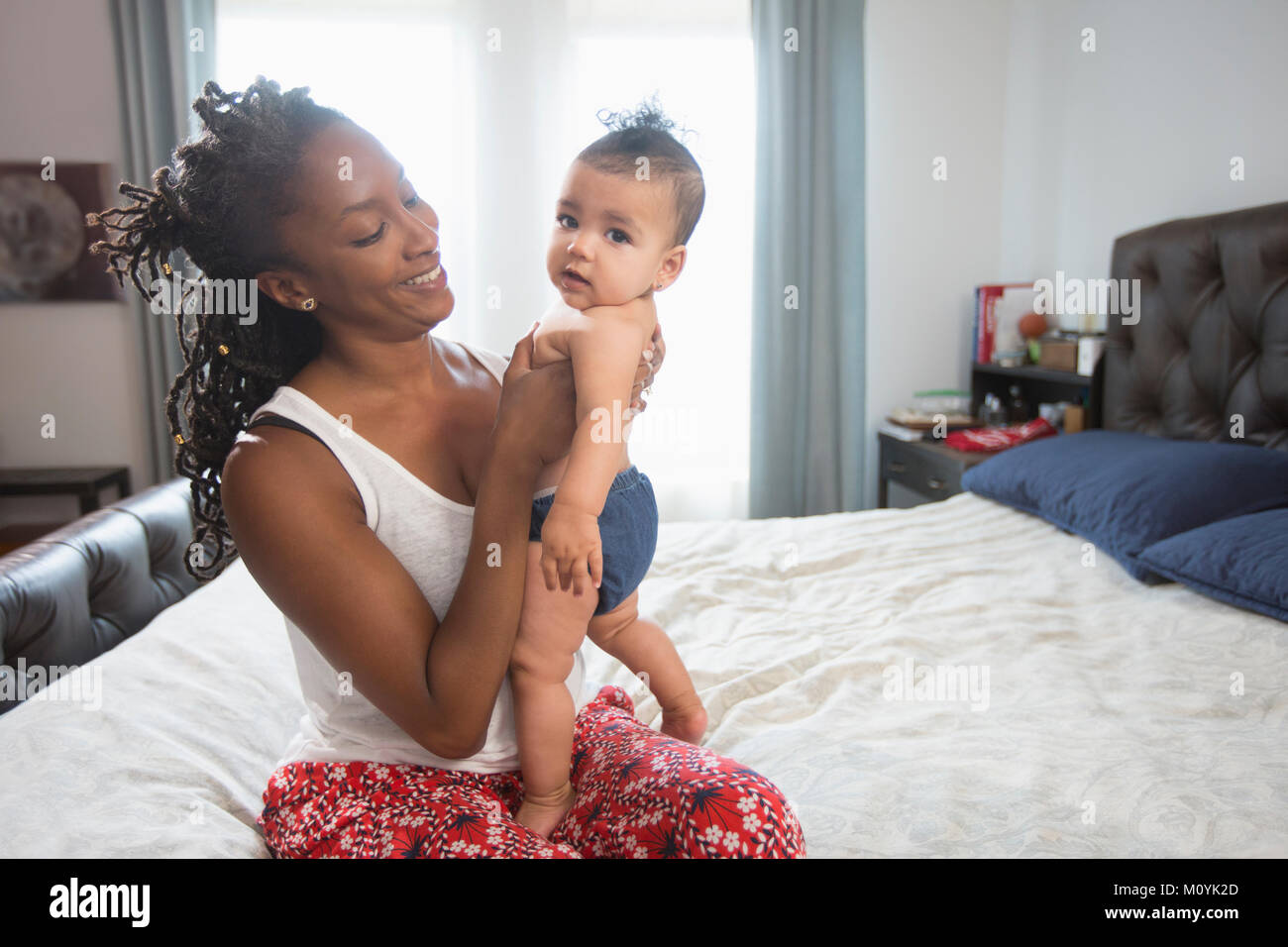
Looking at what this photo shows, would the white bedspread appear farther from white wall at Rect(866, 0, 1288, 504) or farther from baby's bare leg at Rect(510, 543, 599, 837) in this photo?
white wall at Rect(866, 0, 1288, 504)

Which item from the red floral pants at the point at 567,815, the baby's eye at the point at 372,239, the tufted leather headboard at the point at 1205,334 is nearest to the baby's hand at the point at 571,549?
the red floral pants at the point at 567,815

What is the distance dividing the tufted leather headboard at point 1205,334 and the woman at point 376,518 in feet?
6.65

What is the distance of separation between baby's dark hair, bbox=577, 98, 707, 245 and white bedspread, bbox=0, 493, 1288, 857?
0.76 metres

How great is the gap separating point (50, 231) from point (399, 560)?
11.4ft

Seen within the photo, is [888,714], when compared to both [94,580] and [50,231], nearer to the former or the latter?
[94,580]

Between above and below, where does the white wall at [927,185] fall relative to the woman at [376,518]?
above

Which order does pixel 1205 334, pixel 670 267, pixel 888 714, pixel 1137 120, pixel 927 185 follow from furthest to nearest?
pixel 927 185
pixel 1137 120
pixel 1205 334
pixel 888 714
pixel 670 267

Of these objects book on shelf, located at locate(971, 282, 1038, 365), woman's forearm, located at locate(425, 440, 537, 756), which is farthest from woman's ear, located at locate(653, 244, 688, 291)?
book on shelf, located at locate(971, 282, 1038, 365)

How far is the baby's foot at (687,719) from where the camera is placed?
124cm

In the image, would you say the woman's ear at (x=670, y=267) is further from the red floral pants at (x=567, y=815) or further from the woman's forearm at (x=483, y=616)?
the red floral pants at (x=567, y=815)

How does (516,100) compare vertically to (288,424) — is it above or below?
above

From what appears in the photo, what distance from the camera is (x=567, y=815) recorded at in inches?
39.1

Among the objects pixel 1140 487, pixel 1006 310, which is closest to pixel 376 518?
pixel 1140 487
